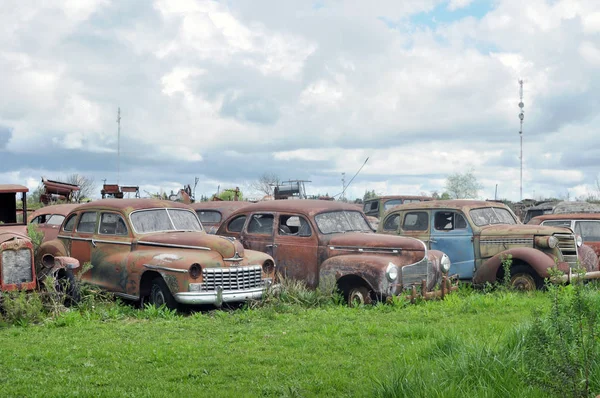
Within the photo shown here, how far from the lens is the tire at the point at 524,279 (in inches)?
449

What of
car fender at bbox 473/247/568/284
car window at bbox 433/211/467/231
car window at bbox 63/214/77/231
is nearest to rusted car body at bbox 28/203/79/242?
car window at bbox 63/214/77/231

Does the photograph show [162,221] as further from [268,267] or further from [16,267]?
[16,267]

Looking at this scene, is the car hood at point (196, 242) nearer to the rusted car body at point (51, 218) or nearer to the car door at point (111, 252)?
the car door at point (111, 252)

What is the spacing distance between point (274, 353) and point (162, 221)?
4.63m

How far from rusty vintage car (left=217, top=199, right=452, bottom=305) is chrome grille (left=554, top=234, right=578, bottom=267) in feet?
8.11

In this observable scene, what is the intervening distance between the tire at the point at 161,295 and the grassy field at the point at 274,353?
0.91 feet

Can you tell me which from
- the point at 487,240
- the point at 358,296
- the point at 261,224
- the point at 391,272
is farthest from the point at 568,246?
the point at 261,224

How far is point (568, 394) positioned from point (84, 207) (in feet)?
29.3

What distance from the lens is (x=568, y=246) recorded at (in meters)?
12.0

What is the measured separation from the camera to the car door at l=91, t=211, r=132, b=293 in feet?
33.5

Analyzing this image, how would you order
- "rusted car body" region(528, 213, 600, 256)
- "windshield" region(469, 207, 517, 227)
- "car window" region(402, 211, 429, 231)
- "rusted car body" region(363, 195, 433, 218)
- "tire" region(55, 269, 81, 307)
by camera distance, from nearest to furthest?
1. "tire" region(55, 269, 81, 307)
2. "windshield" region(469, 207, 517, 227)
3. "car window" region(402, 211, 429, 231)
4. "rusted car body" region(528, 213, 600, 256)
5. "rusted car body" region(363, 195, 433, 218)

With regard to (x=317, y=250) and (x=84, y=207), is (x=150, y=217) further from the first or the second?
(x=317, y=250)

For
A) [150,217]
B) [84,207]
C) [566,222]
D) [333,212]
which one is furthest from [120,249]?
[566,222]

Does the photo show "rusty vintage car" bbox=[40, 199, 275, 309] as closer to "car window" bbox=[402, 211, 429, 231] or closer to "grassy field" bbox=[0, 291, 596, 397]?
"grassy field" bbox=[0, 291, 596, 397]
